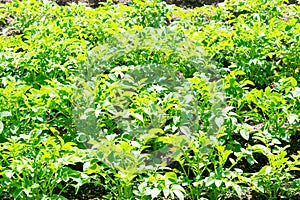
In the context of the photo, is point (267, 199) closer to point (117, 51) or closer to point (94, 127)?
point (94, 127)

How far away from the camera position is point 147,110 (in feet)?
12.1

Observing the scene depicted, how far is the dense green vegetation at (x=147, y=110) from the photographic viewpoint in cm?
335

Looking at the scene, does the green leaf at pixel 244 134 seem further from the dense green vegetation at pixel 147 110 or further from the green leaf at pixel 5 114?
the green leaf at pixel 5 114

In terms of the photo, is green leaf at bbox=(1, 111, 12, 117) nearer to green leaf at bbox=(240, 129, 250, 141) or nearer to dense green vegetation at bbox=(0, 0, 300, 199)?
dense green vegetation at bbox=(0, 0, 300, 199)

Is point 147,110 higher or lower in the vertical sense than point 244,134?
higher

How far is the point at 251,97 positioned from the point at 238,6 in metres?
2.24

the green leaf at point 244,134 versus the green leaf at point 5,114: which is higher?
the green leaf at point 5,114

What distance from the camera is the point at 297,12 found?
5.52 metres

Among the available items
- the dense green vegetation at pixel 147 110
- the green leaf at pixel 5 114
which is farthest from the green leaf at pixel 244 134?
the green leaf at pixel 5 114

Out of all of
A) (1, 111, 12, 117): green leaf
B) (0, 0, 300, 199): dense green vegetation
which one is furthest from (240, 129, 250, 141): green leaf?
(1, 111, 12, 117): green leaf

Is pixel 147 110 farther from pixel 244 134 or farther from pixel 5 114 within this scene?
pixel 5 114

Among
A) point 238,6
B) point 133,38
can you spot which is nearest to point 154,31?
point 133,38

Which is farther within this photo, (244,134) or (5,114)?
(244,134)

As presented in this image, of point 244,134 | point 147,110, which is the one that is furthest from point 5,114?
point 244,134
